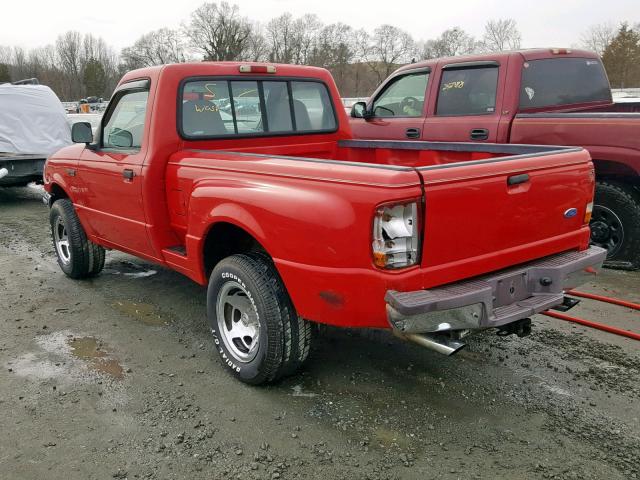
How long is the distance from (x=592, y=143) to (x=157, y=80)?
385 centimetres

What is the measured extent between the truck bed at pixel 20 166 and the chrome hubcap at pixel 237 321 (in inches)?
308

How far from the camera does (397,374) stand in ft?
11.4

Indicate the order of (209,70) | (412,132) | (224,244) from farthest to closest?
1. (412,132)
2. (209,70)
3. (224,244)

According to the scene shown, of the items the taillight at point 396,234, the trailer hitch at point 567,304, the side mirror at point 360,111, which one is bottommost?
the trailer hitch at point 567,304

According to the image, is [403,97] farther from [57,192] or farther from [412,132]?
[57,192]

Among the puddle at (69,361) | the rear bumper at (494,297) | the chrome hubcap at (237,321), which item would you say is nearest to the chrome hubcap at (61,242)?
the puddle at (69,361)

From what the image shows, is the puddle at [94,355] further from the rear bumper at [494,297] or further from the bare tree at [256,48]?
the bare tree at [256,48]

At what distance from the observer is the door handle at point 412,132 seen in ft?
21.6

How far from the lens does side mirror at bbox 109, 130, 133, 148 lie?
430cm

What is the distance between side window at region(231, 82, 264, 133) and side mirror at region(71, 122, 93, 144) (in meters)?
1.30

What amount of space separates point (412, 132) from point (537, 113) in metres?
1.51

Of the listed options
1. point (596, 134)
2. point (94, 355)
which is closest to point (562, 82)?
point (596, 134)

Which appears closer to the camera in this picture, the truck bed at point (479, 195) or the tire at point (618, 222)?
the truck bed at point (479, 195)

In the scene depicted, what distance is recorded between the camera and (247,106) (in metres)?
4.43
